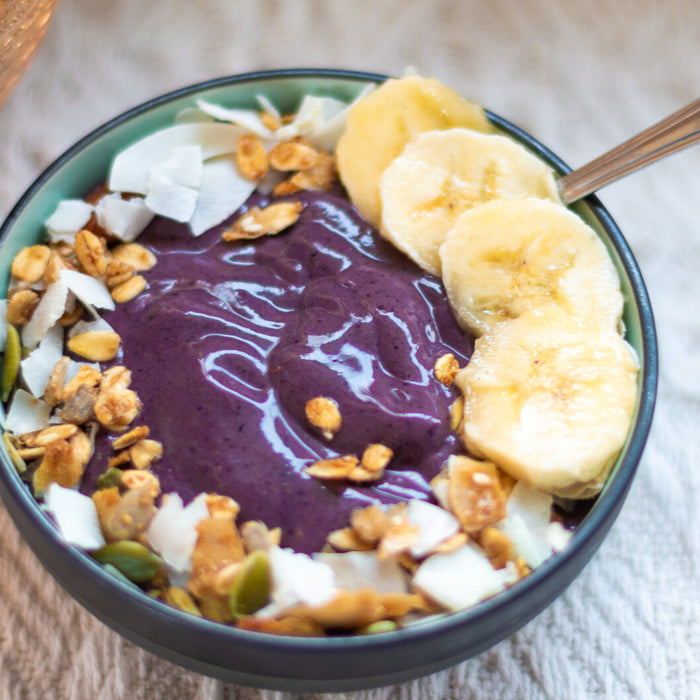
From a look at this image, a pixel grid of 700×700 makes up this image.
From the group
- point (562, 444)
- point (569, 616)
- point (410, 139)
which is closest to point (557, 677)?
point (569, 616)

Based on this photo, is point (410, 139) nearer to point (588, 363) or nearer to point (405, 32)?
point (588, 363)

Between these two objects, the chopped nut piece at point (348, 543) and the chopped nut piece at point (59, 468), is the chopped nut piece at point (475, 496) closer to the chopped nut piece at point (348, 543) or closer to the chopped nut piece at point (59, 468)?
the chopped nut piece at point (348, 543)

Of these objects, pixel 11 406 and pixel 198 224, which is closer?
pixel 11 406

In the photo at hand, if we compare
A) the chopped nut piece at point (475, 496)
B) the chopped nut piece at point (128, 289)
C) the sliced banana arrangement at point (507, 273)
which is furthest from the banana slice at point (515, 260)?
the chopped nut piece at point (128, 289)

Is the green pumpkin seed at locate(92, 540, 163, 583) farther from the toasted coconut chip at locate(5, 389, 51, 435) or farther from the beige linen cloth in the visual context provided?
the beige linen cloth

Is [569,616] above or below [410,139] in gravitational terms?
below

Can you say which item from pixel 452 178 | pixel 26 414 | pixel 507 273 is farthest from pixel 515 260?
pixel 26 414

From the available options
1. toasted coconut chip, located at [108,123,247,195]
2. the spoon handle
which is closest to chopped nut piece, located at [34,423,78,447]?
toasted coconut chip, located at [108,123,247,195]
